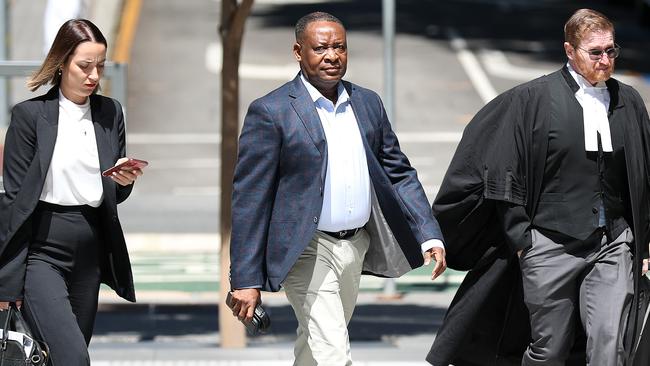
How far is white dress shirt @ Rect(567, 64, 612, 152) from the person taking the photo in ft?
21.7

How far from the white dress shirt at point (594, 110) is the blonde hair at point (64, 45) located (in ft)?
6.96

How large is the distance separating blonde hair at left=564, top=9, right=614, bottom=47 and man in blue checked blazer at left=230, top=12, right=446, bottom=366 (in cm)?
99

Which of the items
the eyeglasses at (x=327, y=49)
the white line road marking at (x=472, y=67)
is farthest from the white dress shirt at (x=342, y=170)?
the white line road marking at (x=472, y=67)

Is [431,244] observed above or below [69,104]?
below

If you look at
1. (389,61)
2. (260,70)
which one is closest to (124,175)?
(389,61)

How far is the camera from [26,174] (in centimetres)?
621

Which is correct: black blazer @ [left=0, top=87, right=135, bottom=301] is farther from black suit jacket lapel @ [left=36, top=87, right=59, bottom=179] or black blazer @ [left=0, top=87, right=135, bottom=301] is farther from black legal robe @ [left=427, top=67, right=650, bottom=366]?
black legal robe @ [left=427, top=67, right=650, bottom=366]

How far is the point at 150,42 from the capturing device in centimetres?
2784

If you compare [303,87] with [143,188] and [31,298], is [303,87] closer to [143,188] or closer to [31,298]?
[31,298]

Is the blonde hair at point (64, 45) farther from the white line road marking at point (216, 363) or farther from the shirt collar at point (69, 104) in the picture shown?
the white line road marking at point (216, 363)

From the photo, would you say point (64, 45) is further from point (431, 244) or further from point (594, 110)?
point (594, 110)

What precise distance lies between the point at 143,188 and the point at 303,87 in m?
12.4

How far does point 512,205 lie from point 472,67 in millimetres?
20102

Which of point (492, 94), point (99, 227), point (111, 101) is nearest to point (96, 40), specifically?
point (111, 101)
